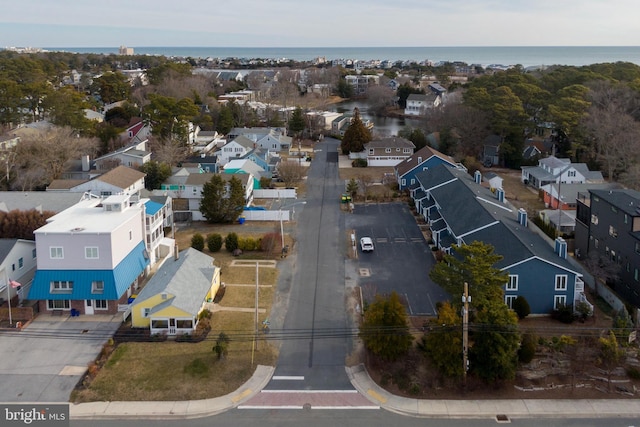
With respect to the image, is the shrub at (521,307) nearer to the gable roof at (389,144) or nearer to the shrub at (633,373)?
the shrub at (633,373)

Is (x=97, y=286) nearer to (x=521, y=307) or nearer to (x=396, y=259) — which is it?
(x=396, y=259)

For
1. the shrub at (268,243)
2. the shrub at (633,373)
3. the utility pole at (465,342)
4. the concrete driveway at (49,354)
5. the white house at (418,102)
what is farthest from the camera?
the white house at (418,102)

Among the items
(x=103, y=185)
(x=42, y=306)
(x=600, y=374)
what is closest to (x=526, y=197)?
(x=600, y=374)

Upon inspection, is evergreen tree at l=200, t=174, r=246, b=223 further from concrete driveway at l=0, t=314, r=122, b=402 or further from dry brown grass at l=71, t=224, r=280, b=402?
concrete driveway at l=0, t=314, r=122, b=402

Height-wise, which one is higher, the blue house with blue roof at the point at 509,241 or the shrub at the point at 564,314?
the blue house with blue roof at the point at 509,241

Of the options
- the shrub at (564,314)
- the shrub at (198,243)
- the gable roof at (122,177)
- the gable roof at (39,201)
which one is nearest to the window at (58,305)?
the shrub at (198,243)

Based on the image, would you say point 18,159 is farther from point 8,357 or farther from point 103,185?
point 8,357

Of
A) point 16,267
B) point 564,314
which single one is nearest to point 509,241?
point 564,314
